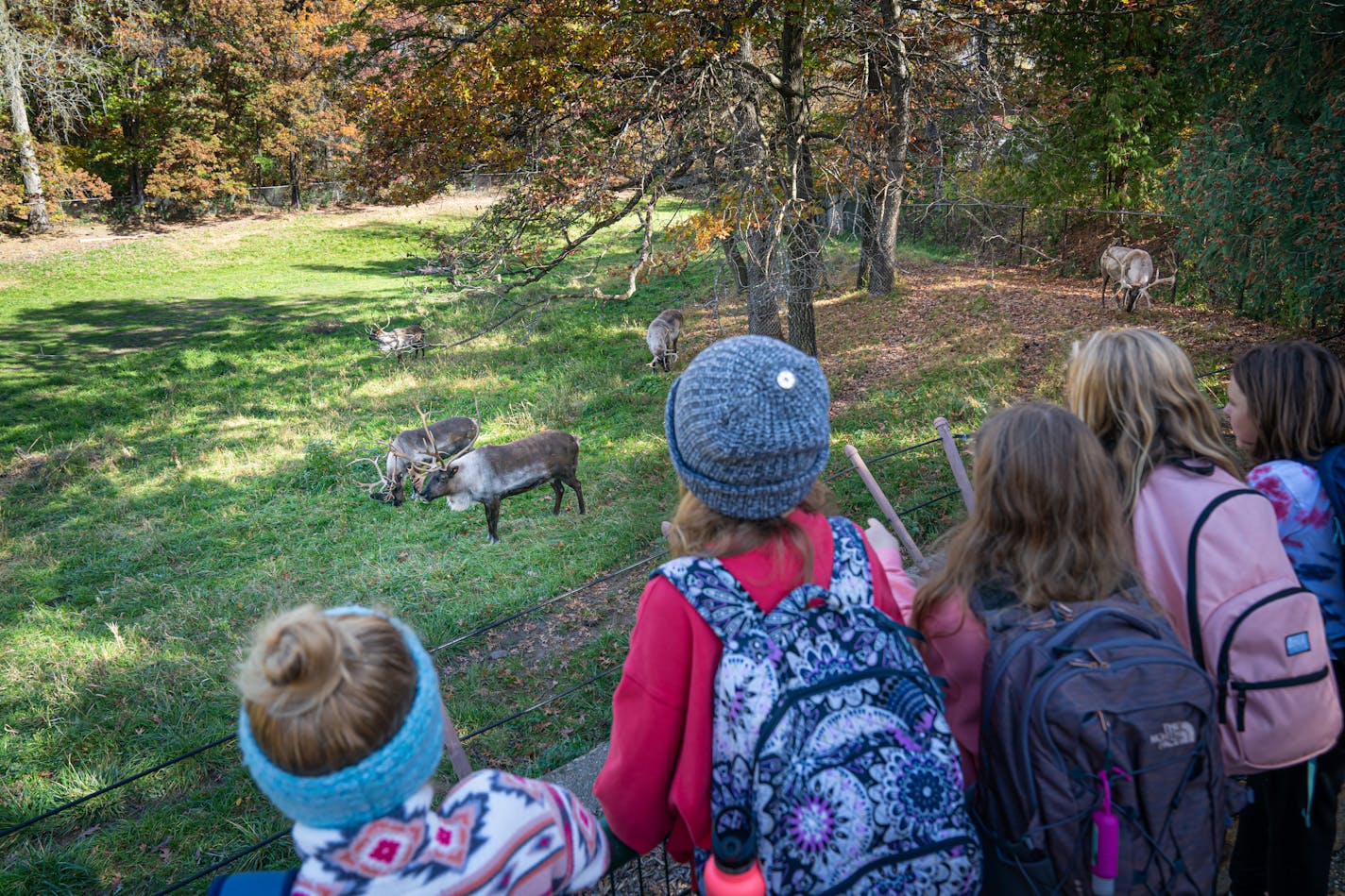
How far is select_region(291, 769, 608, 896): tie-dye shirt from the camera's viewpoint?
1402 mm

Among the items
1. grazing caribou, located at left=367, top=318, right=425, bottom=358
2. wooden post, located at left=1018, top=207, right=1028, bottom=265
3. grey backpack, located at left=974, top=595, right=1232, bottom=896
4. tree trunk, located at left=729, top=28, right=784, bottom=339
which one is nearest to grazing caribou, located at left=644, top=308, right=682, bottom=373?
tree trunk, located at left=729, top=28, right=784, bottom=339

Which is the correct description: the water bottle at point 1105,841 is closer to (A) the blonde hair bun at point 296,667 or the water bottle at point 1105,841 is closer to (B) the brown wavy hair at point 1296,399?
(A) the blonde hair bun at point 296,667

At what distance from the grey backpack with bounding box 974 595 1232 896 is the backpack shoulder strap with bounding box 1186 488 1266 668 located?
45 centimetres

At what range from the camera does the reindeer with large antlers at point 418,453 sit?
9.20 m

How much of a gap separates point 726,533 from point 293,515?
9525mm

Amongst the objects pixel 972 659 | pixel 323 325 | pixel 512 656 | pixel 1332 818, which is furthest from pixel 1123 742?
pixel 323 325

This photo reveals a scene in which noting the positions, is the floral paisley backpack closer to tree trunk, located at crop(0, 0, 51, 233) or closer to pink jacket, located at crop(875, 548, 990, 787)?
pink jacket, located at crop(875, 548, 990, 787)

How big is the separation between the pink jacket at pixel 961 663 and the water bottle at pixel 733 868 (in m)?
0.62

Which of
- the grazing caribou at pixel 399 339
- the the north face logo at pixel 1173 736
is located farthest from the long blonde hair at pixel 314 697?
the grazing caribou at pixel 399 339

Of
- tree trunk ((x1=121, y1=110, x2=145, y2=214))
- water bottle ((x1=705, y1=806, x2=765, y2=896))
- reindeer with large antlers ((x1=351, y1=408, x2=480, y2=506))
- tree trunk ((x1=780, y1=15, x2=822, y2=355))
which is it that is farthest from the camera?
tree trunk ((x1=121, y1=110, x2=145, y2=214))

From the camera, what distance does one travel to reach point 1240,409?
108 inches

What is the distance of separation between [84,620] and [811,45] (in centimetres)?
1163

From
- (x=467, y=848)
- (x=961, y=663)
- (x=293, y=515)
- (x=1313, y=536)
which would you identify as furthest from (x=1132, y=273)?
(x=467, y=848)

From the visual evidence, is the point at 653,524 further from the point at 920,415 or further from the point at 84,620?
the point at 84,620
